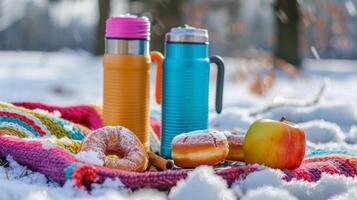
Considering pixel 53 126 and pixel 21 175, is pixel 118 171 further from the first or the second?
pixel 53 126

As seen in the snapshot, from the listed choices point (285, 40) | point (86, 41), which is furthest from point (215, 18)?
point (285, 40)

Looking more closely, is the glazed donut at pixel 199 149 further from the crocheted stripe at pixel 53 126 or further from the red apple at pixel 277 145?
the crocheted stripe at pixel 53 126

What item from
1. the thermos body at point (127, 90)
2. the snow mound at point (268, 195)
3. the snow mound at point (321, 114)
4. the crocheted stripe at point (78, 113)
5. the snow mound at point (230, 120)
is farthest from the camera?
the snow mound at point (321, 114)

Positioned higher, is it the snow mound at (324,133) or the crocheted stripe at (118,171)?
the crocheted stripe at (118,171)

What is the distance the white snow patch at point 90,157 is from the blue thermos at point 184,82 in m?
0.31

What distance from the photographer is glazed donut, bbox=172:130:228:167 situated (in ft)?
5.05

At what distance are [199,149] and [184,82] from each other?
0.81ft

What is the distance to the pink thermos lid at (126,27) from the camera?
1.71 meters

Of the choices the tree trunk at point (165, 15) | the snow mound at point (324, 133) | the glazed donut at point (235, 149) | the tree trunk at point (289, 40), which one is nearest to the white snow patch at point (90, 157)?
the glazed donut at point (235, 149)

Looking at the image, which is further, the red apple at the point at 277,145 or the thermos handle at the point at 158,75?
the thermos handle at the point at 158,75

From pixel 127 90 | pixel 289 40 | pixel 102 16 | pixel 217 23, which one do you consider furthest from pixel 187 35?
pixel 217 23

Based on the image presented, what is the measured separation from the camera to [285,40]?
8664 mm

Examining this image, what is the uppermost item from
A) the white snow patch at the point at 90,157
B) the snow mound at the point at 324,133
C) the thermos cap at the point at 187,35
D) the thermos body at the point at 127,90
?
the thermos cap at the point at 187,35

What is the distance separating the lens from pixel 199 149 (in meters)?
1.54
